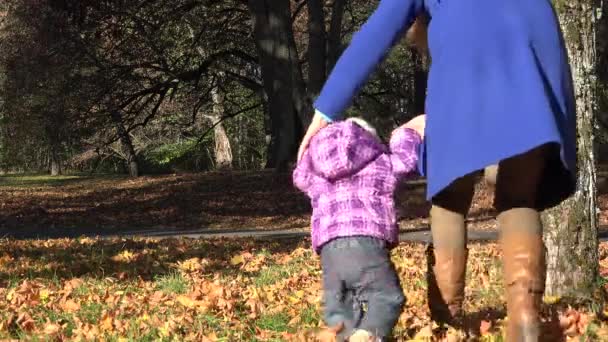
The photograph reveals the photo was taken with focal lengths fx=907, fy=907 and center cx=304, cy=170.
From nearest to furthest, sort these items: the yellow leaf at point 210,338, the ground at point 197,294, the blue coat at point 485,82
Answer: the blue coat at point 485,82
the yellow leaf at point 210,338
the ground at point 197,294

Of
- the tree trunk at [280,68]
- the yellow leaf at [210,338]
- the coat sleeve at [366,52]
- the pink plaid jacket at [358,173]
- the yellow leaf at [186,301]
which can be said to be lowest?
the yellow leaf at [210,338]

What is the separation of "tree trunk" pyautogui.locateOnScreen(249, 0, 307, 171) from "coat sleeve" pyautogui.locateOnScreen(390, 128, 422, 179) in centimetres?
1915

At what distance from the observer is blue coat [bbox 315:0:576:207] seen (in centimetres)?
277

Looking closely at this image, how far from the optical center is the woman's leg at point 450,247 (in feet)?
10.7

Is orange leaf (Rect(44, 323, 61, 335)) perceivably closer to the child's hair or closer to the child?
the child

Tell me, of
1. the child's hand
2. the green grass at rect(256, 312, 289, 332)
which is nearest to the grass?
the green grass at rect(256, 312, 289, 332)

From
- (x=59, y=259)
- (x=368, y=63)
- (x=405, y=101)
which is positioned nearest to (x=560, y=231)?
(x=368, y=63)

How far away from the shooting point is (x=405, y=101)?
3575 centimetres

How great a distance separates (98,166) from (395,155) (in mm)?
46652

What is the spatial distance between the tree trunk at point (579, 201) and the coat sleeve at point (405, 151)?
1.43m

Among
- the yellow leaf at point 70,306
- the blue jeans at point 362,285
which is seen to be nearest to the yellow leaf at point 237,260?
the yellow leaf at point 70,306

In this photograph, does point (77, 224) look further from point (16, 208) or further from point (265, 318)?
point (265, 318)

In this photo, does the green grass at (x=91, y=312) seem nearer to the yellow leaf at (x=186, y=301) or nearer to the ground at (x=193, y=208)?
the yellow leaf at (x=186, y=301)

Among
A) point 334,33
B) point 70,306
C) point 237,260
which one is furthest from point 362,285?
point 334,33
